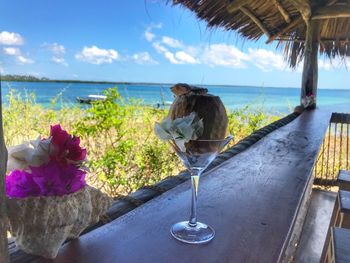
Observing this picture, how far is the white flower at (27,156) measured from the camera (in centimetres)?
49

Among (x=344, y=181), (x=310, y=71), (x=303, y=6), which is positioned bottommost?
(x=344, y=181)

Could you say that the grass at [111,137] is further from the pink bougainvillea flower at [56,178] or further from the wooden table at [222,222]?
the pink bougainvillea flower at [56,178]

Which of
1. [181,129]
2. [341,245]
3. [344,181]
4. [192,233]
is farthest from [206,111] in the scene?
[344,181]

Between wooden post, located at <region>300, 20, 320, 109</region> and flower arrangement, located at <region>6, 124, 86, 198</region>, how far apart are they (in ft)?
11.2

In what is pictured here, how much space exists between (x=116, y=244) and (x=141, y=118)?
103 inches

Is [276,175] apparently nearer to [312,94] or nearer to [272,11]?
[272,11]

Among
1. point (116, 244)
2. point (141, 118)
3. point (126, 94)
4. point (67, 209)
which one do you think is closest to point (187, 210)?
point (116, 244)

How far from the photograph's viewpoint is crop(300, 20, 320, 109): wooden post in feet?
11.4

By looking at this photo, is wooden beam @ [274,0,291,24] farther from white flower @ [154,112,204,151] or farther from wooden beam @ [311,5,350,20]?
white flower @ [154,112,204,151]

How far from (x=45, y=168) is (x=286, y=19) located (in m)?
3.26

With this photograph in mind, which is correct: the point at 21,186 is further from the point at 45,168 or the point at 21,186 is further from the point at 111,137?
the point at 111,137

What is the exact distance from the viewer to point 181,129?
1.95 feet

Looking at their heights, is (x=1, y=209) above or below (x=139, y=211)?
above

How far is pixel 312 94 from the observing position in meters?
3.68
